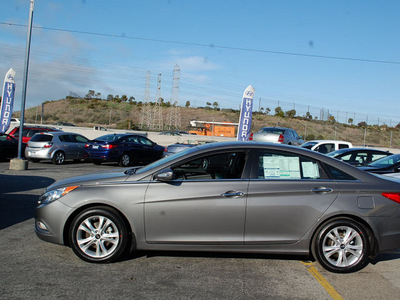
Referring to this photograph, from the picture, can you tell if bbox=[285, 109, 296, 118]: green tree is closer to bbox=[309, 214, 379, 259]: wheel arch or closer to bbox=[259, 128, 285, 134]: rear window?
bbox=[259, 128, 285, 134]: rear window

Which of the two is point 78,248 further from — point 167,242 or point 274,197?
point 274,197

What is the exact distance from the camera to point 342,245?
16.4 feet

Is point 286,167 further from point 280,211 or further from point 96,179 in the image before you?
point 96,179

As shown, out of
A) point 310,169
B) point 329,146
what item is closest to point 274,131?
point 329,146

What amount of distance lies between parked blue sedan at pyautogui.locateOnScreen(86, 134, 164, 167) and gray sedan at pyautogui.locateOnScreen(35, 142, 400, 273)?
12309 millimetres

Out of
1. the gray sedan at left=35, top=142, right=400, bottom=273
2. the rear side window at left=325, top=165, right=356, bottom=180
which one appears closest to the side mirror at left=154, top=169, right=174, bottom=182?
the gray sedan at left=35, top=142, right=400, bottom=273

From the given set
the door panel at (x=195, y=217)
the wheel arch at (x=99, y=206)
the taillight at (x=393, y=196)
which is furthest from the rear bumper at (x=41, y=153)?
the taillight at (x=393, y=196)

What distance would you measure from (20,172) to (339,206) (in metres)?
11.6

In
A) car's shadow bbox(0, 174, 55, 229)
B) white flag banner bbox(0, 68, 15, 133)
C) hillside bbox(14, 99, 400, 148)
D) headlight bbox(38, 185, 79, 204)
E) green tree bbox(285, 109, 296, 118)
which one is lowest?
car's shadow bbox(0, 174, 55, 229)

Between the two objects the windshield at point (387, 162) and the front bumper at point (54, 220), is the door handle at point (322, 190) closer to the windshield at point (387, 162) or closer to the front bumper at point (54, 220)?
the front bumper at point (54, 220)

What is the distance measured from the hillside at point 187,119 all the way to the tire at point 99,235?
4001 cm

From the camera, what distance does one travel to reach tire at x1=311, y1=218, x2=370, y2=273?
4.98m

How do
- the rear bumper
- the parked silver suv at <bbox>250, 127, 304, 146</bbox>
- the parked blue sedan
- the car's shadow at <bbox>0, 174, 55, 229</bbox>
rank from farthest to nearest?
the parked silver suv at <bbox>250, 127, 304, 146</bbox>, the parked blue sedan, the rear bumper, the car's shadow at <bbox>0, 174, 55, 229</bbox>

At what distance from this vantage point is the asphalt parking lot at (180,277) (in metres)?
4.17
